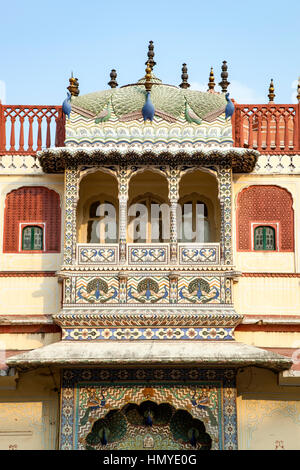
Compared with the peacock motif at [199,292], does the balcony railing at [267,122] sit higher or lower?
higher

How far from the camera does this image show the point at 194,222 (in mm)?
15102

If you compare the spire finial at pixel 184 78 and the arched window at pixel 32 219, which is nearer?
the arched window at pixel 32 219

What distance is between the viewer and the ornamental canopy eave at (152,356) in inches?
496

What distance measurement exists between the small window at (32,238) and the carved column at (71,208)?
34.4 inches

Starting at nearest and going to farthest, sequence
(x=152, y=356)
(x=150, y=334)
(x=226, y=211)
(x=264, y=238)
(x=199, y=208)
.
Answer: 1. (x=152, y=356)
2. (x=150, y=334)
3. (x=226, y=211)
4. (x=264, y=238)
5. (x=199, y=208)

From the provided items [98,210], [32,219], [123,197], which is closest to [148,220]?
[98,210]

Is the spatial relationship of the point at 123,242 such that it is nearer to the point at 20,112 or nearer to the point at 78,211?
the point at 78,211

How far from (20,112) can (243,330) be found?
19.5ft

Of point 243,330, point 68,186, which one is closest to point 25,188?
point 68,186

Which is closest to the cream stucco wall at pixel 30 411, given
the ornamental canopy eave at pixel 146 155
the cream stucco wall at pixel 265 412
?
the cream stucco wall at pixel 265 412

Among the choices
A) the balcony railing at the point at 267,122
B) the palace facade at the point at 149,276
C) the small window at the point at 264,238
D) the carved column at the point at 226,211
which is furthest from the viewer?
the balcony railing at the point at 267,122

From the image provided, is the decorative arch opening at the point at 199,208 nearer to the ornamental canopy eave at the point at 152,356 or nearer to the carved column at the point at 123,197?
the carved column at the point at 123,197

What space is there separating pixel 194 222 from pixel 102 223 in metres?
1.78

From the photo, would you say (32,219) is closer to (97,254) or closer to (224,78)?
(97,254)
